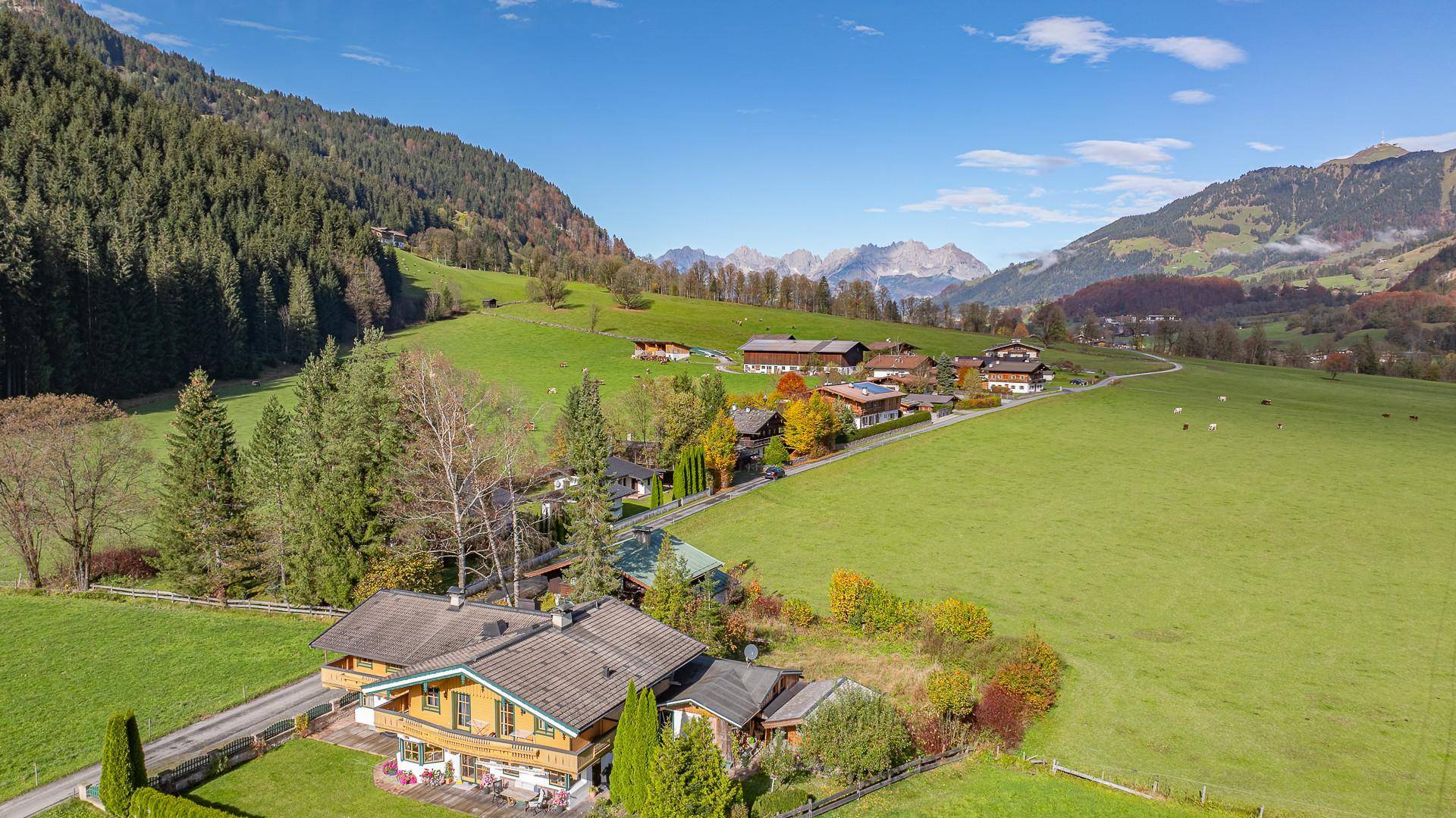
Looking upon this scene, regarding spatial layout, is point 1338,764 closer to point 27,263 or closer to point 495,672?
point 495,672

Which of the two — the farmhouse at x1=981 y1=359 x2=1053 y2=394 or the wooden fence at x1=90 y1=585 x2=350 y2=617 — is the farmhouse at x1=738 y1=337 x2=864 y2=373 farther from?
the wooden fence at x1=90 y1=585 x2=350 y2=617

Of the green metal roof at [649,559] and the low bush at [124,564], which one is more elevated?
the green metal roof at [649,559]

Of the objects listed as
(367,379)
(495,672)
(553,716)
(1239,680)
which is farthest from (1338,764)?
(367,379)

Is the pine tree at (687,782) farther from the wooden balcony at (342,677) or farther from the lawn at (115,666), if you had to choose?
the lawn at (115,666)

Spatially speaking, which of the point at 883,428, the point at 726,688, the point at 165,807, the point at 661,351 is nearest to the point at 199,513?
the point at 165,807

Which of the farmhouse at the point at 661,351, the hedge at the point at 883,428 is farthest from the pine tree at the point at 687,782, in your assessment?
the farmhouse at the point at 661,351

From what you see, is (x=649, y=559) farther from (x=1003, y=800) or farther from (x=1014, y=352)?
(x=1014, y=352)

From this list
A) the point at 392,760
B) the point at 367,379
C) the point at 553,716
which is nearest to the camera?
the point at 553,716
